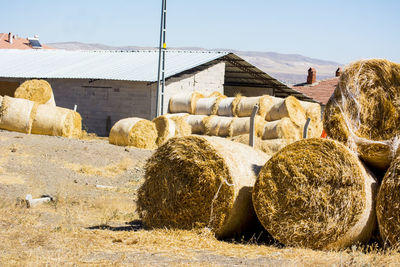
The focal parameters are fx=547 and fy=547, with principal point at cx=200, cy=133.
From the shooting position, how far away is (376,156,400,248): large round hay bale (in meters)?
6.11

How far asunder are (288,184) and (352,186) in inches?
31.8

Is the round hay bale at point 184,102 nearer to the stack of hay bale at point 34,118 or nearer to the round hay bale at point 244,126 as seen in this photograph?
the round hay bale at point 244,126

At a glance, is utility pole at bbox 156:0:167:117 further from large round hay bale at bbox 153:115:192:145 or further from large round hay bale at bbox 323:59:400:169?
large round hay bale at bbox 323:59:400:169

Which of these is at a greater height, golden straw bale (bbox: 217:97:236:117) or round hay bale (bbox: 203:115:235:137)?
golden straw bale (bbox: 217:97:236:117)

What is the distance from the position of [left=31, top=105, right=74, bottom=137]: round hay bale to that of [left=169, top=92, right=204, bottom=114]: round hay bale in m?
5.05

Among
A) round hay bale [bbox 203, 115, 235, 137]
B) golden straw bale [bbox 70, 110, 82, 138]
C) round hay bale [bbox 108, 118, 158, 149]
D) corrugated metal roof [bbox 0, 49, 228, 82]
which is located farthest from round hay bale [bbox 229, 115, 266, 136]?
golden straw bale [bbox 70, 110, 82, 138]

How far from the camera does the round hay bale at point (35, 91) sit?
22.1m

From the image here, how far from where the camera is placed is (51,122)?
64.5 ft

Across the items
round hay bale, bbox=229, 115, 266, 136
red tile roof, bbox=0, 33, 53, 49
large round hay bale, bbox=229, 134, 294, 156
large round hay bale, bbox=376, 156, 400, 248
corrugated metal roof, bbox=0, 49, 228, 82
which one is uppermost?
red tile roof, bbox=0, 33, 53, 49

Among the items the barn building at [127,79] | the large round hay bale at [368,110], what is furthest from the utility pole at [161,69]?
the large round hay bale at [368,110]

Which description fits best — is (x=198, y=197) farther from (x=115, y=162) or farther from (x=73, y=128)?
(x=73, y=128)

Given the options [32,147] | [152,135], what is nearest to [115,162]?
[32,147]

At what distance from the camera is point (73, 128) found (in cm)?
2038

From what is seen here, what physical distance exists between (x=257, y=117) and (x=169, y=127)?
10.4 ft
